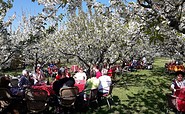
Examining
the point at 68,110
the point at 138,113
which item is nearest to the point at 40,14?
the point at 68,110

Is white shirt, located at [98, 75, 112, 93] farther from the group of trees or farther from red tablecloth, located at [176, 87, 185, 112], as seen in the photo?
red tablecloth, located at [176, 87, 185, 112]

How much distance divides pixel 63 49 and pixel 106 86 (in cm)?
990

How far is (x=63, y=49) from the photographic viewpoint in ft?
59.8

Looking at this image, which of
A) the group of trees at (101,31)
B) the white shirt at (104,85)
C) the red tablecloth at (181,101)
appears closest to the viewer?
the group of trees at (101,31)

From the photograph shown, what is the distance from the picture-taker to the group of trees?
411cm

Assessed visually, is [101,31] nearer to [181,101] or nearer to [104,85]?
[104,85]

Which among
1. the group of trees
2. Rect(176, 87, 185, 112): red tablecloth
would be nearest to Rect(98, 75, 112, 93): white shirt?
the group of trees

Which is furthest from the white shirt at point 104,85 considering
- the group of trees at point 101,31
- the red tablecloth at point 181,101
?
the red tablecloth at point 181,101

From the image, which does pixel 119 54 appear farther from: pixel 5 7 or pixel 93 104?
pixel 5 7

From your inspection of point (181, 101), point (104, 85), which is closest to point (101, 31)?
point (104, 85)

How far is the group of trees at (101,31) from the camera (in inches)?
162

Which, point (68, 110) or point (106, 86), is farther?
point (106, 86)

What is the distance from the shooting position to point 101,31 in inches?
558

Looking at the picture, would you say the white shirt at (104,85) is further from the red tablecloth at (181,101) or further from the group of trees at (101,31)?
the red tablecloth at (181,101)
